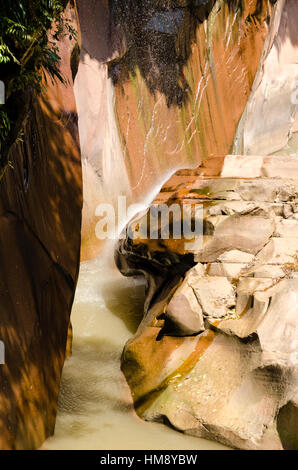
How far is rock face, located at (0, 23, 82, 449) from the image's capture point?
2947 millimetres

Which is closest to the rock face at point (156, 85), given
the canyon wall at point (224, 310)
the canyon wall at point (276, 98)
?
the canyon wall at point (276, 98)

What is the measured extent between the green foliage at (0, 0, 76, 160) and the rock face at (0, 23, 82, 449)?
0.54 meters

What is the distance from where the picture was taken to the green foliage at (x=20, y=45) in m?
2.29

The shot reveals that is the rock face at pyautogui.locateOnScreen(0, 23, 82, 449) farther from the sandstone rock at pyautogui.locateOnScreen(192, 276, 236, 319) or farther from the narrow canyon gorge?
the sandstone rock at pyautogui.locateOnScreen(192, 276, 236, 319)

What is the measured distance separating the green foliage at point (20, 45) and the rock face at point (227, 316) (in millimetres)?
2197

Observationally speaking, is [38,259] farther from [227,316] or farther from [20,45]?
[227,316]

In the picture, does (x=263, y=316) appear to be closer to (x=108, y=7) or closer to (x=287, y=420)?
(x=287, y=420)

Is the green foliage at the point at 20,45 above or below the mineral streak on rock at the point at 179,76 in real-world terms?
below

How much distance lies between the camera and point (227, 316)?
407cm

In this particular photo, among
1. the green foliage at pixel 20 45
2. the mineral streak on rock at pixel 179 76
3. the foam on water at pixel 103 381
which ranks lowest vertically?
the foam on water at pixel 103 381
